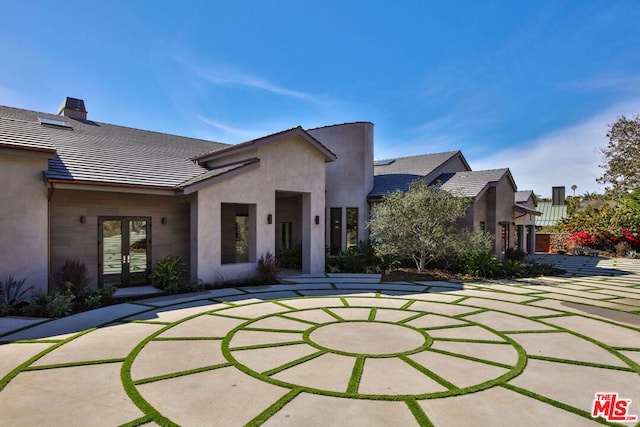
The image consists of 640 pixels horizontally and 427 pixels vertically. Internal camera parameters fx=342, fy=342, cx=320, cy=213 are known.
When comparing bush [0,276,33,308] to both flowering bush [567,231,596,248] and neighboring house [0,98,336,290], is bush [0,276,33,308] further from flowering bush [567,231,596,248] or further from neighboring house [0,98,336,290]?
flowering bush [567,231,596,248]

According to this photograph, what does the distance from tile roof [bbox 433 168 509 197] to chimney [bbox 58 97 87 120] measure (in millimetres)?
18250

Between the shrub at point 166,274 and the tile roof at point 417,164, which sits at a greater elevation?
the tile roof at point 417,164

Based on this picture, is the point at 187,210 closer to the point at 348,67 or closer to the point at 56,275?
the point at 56,275

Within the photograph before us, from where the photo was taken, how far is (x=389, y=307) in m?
8.43

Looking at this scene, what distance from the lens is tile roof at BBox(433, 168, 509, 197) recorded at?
16566 millimetres

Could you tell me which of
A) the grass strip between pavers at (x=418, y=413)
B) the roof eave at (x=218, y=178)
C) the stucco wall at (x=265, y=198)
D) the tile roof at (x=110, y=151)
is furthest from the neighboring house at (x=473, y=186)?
the grass strip between pavers at (x=418, y=413)

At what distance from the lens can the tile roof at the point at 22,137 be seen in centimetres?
848

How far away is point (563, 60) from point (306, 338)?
15.0 m

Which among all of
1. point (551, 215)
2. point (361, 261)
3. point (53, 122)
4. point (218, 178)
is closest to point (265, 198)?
point (218, 178)

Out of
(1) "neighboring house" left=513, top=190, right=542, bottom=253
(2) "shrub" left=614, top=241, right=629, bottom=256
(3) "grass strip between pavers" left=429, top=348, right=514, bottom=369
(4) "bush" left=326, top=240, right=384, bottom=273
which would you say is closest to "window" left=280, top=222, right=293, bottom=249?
(4) "bush" left=326, top=240, right=384, bottom=273

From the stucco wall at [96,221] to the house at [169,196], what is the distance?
0.10 ft

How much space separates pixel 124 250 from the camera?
1096 centimetres

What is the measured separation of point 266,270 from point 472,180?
12.0m

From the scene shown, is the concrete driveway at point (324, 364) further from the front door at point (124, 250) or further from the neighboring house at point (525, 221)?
the neighboring house at point (525, 221)
